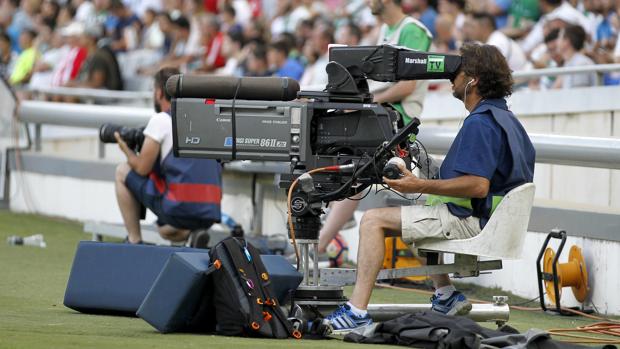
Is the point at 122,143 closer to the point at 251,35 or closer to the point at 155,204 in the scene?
the point at 155,204

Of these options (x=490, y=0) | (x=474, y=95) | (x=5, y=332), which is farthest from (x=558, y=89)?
(x=5, y=332)

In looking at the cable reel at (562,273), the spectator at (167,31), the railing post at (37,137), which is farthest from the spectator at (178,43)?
the cable reel at (562,273)

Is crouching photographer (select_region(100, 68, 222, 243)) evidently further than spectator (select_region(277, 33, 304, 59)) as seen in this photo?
No

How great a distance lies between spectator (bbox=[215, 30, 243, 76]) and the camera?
1684 cm

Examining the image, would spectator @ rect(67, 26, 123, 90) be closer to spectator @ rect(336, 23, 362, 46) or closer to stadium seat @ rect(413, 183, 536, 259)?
spectator @ rect(336, 23, 362, 46)

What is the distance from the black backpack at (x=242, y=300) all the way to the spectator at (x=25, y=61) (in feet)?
46.9

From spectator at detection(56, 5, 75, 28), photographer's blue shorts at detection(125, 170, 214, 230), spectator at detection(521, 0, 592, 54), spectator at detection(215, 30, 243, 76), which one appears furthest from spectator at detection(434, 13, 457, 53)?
spectator at detection(56, 5, 75, 28)

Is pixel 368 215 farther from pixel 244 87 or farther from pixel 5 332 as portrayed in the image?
Result: pixel 5 332

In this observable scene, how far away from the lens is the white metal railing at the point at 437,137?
836cm

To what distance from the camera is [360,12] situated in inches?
664

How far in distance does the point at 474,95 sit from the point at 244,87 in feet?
3.98

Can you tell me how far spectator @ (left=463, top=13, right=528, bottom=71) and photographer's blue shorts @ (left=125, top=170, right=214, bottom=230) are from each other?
4074mm

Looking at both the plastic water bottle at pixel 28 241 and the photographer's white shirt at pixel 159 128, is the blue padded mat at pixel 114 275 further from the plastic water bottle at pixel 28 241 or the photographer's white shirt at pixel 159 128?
the plastic water bottle at pixel 28 241

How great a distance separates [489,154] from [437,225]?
1.50 feet
